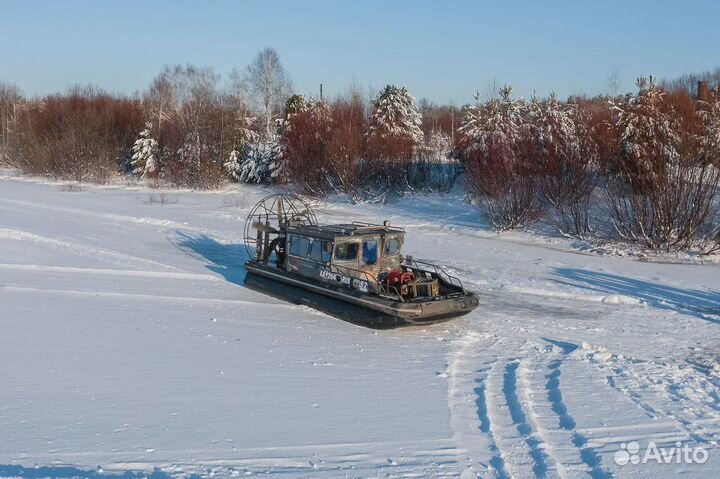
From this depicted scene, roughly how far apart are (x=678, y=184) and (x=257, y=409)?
17709mm

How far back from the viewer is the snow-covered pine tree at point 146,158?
49.1 metres

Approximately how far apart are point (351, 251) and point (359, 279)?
833 millimetres

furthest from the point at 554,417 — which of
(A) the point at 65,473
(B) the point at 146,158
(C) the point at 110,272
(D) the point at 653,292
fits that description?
(B) the point at 146,158

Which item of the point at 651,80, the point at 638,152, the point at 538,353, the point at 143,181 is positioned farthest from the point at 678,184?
the point at 143,181

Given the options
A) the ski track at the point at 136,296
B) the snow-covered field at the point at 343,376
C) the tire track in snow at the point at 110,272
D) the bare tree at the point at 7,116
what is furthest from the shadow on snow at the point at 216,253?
the bare tree at the point at 7,116

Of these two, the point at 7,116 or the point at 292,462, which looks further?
the point at 7,116

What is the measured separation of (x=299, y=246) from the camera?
46.8ft

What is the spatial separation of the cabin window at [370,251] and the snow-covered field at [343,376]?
1398mm

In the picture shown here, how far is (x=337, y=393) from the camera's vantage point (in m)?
8.86

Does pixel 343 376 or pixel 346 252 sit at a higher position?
pixel 346 252

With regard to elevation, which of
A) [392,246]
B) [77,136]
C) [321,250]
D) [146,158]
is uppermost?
[77,136]

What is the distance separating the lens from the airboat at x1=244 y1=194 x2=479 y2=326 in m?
12.2

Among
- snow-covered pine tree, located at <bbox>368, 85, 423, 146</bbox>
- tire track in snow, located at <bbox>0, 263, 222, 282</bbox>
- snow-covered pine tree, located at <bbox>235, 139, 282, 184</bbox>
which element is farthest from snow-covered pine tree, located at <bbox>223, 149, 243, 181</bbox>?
tire track in snow, located at <bbox>0, 263, 222, 282</bbox>

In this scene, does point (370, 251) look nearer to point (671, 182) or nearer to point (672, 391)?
point (672, 391)
